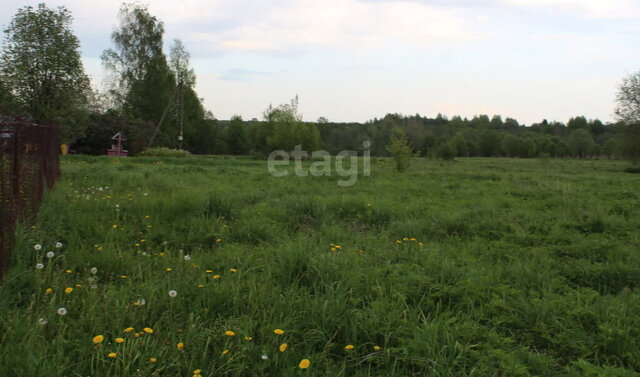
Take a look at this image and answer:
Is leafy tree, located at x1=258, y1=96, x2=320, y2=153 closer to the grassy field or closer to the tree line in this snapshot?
the tree line

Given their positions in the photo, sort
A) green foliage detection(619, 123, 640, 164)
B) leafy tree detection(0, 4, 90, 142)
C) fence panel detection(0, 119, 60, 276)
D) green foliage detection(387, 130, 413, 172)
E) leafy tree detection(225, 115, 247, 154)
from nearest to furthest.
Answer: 1. fence panel detection(0, 119, 60, 276)
2. leafy tree detection(0, 4, 90, 142)
3. green foliage detection(387, 130, 413, 172)
4. green foliage detection(619, 123, 640, 164)
5. leafy tree detection(225, 115, 247, 154)

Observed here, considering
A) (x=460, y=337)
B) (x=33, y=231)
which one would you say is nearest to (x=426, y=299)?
(x=460, y=337)

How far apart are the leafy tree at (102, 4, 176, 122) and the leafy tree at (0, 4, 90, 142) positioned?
82.4ft

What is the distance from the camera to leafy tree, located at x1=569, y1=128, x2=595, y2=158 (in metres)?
75.0

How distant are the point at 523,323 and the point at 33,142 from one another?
6.09 metres

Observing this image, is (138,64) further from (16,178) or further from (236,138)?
(16,178)

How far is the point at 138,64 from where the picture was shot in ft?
126

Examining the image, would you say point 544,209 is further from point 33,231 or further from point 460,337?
point 33,231

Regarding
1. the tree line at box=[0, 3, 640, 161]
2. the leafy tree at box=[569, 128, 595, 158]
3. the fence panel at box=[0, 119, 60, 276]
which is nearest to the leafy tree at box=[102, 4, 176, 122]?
the tree line at box=[0, 3, 640, 161]

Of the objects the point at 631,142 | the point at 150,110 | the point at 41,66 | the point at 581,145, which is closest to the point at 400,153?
the point at 41,66

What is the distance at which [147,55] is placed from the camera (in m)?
38.2

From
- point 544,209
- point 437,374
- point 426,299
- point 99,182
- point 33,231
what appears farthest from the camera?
point 99,182

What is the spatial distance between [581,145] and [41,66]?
8405 cm

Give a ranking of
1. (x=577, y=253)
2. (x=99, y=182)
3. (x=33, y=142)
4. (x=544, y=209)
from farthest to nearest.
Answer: (x=99, y=182), (x=544, y=209), (x=33, y=142), (x=577, y=253)
